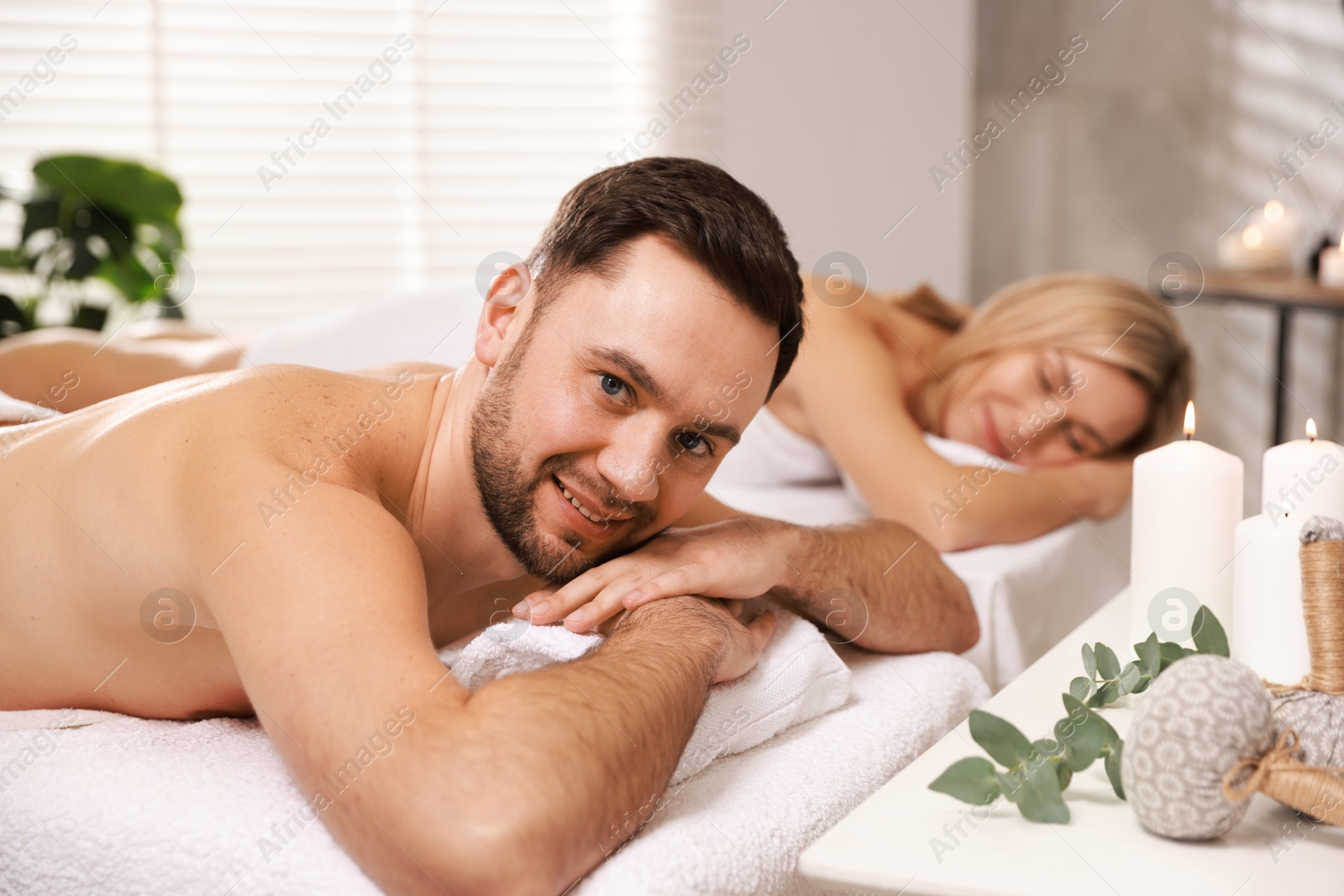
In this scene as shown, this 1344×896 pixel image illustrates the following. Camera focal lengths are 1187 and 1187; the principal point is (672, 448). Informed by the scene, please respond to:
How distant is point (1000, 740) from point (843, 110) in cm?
242

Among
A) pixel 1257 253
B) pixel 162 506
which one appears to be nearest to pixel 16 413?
pixel 162 506

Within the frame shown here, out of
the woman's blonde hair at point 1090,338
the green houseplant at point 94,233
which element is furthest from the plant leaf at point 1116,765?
the green houseplant at point 94,233

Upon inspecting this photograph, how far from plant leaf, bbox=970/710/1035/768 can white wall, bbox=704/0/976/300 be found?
7.57 ft

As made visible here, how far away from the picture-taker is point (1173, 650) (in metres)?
0.79

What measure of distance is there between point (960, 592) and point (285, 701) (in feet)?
2.66

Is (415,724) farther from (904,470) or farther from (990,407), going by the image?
(990,407)

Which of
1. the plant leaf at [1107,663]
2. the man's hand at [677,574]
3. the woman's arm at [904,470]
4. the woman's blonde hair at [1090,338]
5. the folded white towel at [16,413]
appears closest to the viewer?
the plant leaf at [1107,663]

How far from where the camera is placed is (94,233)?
2.45m

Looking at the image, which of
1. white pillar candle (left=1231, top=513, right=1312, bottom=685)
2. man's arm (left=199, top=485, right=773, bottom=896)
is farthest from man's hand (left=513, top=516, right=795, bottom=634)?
white pillar candle (left=1231, top=513, right=1312, bottom=685)

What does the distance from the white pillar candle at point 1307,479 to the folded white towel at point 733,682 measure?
1.25 ft

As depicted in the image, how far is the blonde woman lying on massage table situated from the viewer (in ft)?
5.45

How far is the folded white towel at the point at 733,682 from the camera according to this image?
919mm

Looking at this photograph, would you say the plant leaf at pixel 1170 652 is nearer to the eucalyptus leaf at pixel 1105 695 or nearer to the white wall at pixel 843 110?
the eucalyptus leaf at pixel 1105 695

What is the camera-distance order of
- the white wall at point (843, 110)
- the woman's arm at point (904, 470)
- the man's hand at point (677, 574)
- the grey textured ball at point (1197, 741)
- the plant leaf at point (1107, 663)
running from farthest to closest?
the white wall at point (843, 110)
the woman's arm at point (904, 470)
the man's hand at point (677, 574)
the plant leaf at point (1107, 663)
the grey textured ball at point (1197, 741)
